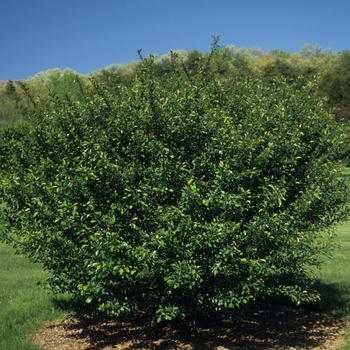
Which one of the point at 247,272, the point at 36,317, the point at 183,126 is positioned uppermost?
the point at 183,126

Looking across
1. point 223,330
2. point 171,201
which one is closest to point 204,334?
point 223,330

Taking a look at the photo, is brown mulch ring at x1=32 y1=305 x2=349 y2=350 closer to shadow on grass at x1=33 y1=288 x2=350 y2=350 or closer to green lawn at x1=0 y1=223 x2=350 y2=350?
shadow on grass at x1=33 y1=288 x2=350 y2=350

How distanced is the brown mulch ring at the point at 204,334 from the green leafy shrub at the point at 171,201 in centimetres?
91

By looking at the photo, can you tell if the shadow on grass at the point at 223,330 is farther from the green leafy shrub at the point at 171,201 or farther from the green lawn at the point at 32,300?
the green leafy shrub at the point at 171,201

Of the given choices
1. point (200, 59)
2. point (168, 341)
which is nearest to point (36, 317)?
point (168, 341)

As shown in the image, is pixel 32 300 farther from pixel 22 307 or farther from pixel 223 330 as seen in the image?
pixel 223 330

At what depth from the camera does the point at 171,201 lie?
20.6 ft

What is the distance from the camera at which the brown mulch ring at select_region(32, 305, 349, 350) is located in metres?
7.43

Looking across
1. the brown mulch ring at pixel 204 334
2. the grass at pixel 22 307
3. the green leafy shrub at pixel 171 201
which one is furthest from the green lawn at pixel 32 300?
the green leafy shrub at pixel 171 201

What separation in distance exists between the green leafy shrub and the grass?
181 cm

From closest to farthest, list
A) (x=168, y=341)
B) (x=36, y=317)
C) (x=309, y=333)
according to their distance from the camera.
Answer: (x=168, y=341) < (x=309, y=333) < (x=36, y=317)

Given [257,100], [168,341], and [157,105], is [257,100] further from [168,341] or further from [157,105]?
[168,341]

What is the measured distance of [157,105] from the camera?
6602 millimetres

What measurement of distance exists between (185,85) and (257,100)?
1.07 m
